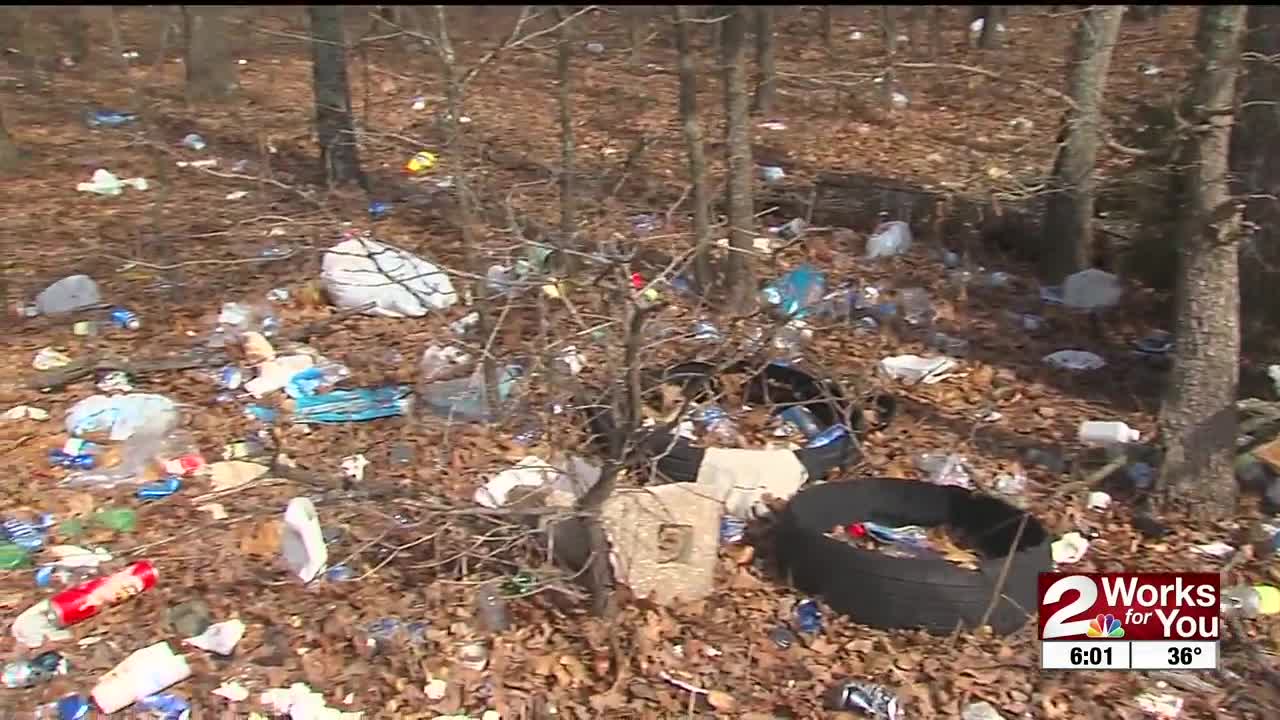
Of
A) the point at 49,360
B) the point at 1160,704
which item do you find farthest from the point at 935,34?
the point at 1160,704

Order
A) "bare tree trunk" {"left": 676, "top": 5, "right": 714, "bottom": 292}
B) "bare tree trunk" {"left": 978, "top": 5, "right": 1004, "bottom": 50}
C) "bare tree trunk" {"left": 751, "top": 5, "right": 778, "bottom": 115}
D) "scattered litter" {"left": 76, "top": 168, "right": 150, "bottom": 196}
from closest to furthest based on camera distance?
"bare tree trunk" {"left": 676, "top": 5, "right": 714, "bottom": 292}
"scattered litter" {"left": 76, "top": 168, "right": 150, "bottom": 196}
"bare tree trunk" {"left": 751, "top": 5, "right": 778, "bottom": 115}
"bare tree trunk" {"left": 978, "top": 5, "right": 1004, "bottom": 50}

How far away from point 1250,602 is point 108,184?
7315mm

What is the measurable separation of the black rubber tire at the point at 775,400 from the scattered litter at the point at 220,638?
1.24 m

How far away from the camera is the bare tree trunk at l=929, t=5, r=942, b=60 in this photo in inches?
540

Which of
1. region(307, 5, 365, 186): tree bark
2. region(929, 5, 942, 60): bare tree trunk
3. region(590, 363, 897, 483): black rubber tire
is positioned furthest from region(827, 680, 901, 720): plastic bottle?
region(929, 5, 942, 60): bare tree trunk

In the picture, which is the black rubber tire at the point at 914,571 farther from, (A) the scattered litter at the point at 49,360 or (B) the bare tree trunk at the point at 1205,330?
(A) the scattered litter at the point at 49,360

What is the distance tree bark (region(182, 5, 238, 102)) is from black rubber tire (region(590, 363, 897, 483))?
7.53m

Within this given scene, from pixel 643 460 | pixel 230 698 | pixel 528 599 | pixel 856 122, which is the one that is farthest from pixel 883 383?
pixel 856 122

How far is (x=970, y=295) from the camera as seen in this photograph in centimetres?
638

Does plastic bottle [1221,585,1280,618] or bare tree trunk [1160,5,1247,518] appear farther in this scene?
bare tree trunk [1160,5,1247,518]

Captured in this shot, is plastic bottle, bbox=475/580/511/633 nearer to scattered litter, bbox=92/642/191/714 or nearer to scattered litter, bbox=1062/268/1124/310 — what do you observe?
scattered litter, bbox=92/642/191/714

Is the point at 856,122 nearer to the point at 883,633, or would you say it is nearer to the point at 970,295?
the point at 970,295

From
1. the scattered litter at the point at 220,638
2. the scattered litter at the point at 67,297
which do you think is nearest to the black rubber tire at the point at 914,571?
the scattered litter at the point at 220,638

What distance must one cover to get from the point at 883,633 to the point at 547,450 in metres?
1.58
